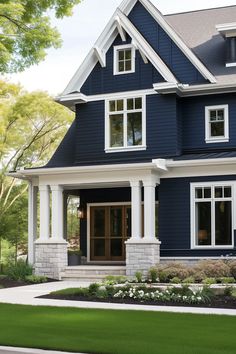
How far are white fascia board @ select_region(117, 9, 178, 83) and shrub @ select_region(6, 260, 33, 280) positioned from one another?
→ 7.84 meters

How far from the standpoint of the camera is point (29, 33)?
16.6 metres

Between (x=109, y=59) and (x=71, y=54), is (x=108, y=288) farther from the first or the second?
(x=71, y=54)

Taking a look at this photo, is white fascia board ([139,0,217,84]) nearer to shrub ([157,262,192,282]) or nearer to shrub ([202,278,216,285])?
shrub ([157,262,192,282])

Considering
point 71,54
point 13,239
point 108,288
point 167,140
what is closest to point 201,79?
point 167,140

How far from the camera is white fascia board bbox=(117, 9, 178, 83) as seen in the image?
20906mm

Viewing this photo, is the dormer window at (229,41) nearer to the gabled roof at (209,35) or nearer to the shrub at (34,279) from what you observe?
the gabled roof at (209,35)

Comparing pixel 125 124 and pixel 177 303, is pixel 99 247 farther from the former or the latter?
pixel 177 303

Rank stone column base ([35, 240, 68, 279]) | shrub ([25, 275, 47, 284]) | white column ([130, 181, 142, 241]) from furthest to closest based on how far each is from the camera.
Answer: stone column base ([35, 240, 68, 279]) → white column ([130, 181, 142, 241]) → shrub ([25, 275, 47, 284])

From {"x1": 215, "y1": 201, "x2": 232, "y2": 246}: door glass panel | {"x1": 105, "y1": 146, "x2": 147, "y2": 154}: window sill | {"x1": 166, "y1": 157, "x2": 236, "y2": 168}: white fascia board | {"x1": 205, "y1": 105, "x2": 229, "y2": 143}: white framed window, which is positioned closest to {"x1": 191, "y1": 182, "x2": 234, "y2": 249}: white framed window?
{"x1": 215, "y1": 201, "x2": 232, "y2": 246}: door glass panel

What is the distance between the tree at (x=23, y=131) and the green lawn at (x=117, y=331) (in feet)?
72.6

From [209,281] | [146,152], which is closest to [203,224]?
[146,152]

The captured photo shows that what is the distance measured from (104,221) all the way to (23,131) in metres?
13.3

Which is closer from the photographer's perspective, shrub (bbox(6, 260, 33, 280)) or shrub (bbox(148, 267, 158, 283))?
shrub (bbox(148, 267, 158, 283))

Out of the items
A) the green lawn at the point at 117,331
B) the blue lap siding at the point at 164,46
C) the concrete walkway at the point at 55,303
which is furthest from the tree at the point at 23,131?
the green lawn at the point at 117,331
